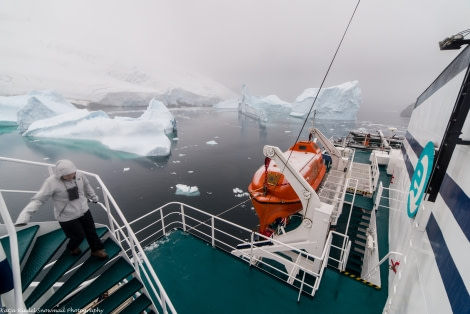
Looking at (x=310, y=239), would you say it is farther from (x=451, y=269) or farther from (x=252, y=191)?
(x=451, y=269)

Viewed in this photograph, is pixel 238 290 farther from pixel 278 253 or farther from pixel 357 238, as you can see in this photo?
pixel 357 238

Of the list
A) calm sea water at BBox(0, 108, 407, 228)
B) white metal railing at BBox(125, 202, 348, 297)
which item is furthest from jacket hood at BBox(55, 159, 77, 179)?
calm sea water at BBox(0, 108, 407, 228)

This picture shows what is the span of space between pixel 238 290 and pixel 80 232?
272cm

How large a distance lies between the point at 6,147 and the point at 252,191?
114 ft

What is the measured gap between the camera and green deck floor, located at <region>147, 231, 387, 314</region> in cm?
362

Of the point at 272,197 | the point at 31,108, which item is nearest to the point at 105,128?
the point at 31,108

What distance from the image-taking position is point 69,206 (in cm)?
275

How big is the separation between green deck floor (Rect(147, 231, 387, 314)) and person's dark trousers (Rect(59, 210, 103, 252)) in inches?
67.1

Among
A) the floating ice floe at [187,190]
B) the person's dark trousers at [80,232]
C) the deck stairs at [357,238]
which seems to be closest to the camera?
the person's dark trousers at [80,232]

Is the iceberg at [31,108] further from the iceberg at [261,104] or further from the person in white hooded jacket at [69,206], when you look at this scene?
the person in white hooded jacket at [69,206]

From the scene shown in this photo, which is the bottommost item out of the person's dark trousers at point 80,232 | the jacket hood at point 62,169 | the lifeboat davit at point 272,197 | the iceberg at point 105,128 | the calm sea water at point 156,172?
the calm sea water at point 156,172

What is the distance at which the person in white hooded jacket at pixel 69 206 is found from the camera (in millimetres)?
2648

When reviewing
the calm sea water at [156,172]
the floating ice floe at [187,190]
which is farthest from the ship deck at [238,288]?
the floating ice floe at [187,190]

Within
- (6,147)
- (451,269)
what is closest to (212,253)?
(451,269)
